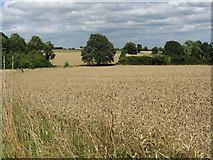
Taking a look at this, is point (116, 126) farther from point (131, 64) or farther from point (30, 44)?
point (30, 44)

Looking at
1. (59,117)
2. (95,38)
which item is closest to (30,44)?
(95,38)

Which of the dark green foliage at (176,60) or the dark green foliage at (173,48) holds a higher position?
the dark green foliage at (173,48)

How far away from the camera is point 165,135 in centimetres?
423

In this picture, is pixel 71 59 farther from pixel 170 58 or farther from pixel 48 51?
pixel 170 58

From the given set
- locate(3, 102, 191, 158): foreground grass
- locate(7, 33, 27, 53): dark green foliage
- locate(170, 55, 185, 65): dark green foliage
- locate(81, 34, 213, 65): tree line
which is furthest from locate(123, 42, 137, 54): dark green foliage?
locate(3, 102, 191, 158): foreground grass

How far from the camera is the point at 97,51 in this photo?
55188 mm

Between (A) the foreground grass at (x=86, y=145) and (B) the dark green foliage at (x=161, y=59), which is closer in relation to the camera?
(A) the foreground grass at (x=86, y=145)

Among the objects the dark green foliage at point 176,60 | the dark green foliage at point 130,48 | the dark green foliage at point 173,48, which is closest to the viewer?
the dark green foliage at point 176,60

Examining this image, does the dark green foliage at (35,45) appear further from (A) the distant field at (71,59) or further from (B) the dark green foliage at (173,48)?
(B) the dark green foliage at (173,48)

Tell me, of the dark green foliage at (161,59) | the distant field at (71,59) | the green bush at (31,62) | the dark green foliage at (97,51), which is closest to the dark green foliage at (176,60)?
the dark green foliage at (161,59)

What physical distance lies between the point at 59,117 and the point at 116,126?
173cm

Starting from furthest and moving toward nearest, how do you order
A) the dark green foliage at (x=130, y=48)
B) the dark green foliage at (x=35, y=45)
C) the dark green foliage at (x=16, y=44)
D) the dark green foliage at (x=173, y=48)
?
the dark green foliage at (x=130, y=48) < the dark green foliage at (x=35, y=45) < the dark green foliage at (x=16, y=44) < the dark green foliage at (x=173, y=48)

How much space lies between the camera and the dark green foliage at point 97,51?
55.1 metres

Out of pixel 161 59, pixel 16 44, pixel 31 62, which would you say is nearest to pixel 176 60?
pixel 161 59
